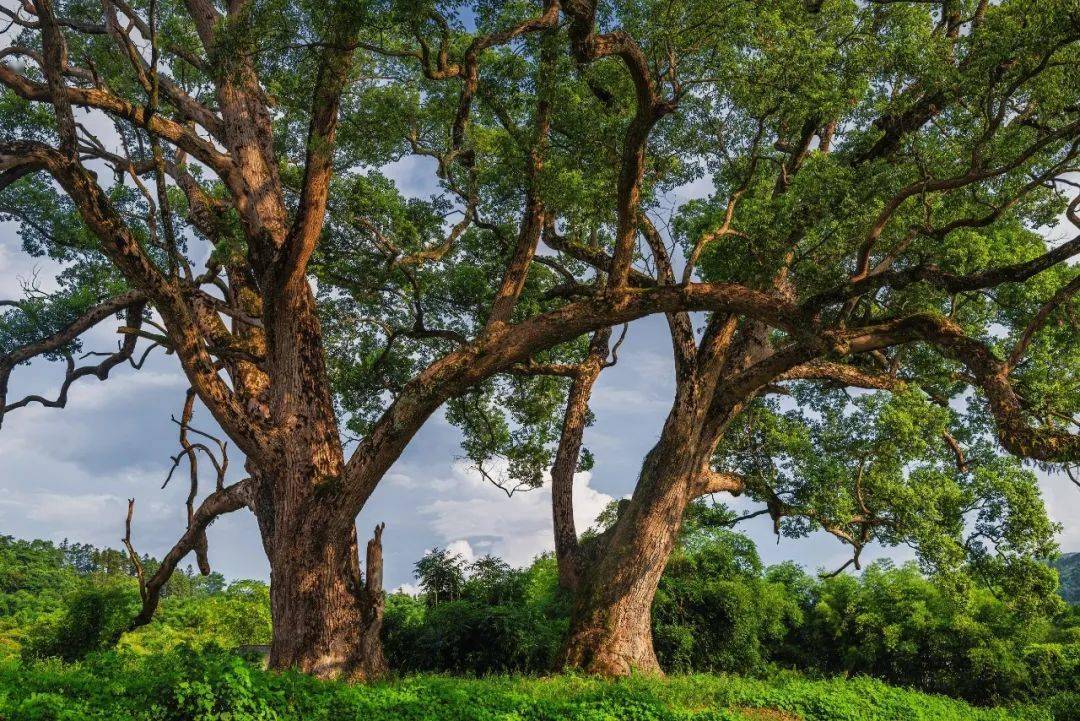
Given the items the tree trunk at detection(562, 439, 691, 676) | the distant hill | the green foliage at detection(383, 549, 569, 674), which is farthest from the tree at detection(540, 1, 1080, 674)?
the distant hill

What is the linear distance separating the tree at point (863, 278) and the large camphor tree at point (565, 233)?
6 cm

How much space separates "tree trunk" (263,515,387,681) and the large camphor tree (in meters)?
0.04

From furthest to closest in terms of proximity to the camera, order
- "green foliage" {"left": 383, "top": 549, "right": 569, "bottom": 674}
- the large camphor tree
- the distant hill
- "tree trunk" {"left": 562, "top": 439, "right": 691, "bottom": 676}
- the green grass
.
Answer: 1. the distant hill
2. "green foliage" {"left": 383, "top": 549, "right": 569, "bottom": 674}
3. "tree trunk" {"left": 562, "top": 439, "right": 691, "bottom": 676}
4. the large camphor tree
5. the green grass

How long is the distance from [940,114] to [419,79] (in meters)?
8.55

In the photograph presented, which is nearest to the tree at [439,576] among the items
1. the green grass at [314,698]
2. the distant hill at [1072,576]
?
the green grass at [314,698]

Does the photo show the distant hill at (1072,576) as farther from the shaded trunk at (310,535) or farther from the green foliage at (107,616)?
the shaded trunk at (310,535)

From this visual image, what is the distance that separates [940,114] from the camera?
1309 cm

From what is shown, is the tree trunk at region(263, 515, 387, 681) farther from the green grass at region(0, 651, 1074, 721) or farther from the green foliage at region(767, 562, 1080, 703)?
the green foliage at region(767, 562, 1080, 703)

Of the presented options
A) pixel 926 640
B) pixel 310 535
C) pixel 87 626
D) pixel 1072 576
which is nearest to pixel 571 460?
pixel 310 535

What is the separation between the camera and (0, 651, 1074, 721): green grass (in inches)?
237

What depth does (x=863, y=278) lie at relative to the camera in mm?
10234

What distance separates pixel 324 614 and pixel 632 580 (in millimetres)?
4562

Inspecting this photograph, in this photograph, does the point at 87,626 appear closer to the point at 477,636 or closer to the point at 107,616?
the point at 107,616

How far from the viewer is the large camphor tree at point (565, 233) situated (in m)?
10.2
